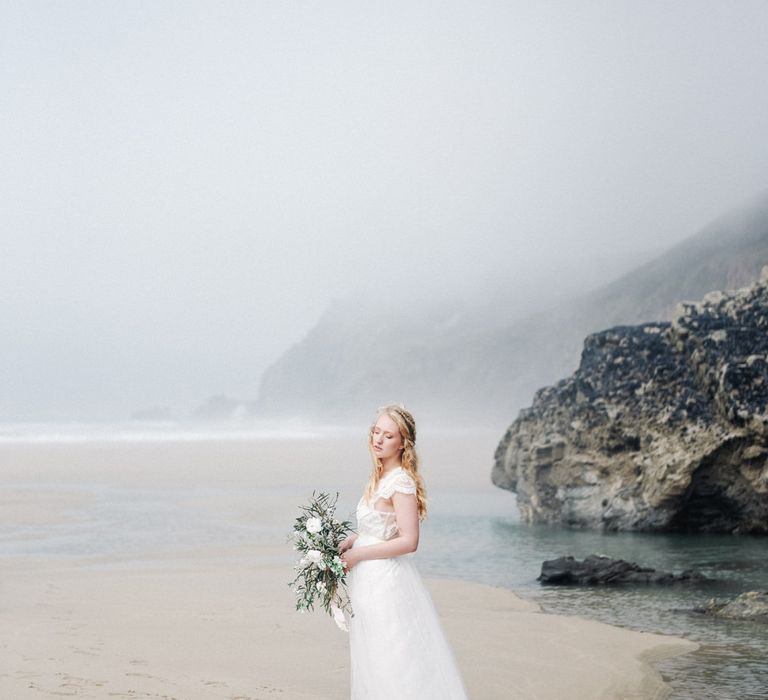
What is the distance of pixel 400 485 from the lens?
5.75m

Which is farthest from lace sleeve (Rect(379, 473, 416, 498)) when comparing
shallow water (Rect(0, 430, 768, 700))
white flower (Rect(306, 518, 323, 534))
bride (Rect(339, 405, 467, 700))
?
shallow water (Rect(0, 430, 768, 700))

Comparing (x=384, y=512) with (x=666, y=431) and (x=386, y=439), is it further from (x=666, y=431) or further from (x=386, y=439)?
(x=666, y=431)

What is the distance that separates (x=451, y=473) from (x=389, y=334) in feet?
332

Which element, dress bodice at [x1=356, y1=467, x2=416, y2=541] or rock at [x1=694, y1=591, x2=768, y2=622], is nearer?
dress bodice at [x1=356, y1=467, x2=416, y2=541]

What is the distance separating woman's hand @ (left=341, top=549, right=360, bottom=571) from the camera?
5.86 m

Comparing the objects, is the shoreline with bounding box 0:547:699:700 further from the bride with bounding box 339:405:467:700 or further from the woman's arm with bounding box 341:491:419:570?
the woman's arm with bounding box 341:491:419:570

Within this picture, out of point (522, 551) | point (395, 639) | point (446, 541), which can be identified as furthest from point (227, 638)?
point (446, 541)

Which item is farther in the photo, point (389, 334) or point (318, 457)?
point (389, 334)

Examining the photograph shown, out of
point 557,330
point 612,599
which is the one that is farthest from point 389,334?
point 612,599

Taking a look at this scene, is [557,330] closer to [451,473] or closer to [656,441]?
[451,473]

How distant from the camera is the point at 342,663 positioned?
30.5 ft

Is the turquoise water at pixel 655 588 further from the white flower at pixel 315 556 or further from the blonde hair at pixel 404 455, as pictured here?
the white flower at pixel 315 556

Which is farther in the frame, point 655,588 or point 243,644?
point 655,588

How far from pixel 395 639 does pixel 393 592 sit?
0.26 meters
